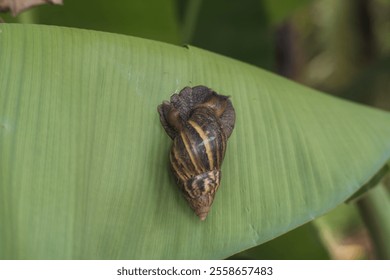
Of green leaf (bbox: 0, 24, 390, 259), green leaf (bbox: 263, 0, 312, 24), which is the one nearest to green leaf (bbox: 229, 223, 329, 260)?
green leaf (bbox: 0, 24, 390, 259)

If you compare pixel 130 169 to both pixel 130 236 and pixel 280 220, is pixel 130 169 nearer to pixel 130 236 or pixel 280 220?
pixel 130 236

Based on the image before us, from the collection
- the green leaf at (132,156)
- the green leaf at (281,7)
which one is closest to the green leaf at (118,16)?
the green leaf at (132,156)

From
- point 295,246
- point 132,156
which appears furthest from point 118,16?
point 295,246

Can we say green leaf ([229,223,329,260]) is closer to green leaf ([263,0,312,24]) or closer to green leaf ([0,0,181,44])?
green leaf ([0,0,181,44])

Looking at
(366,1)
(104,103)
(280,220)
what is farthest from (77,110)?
(366,1)

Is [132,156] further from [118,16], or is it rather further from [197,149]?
[118,16]

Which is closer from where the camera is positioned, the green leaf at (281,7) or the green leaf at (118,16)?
the green leaf at (118,16)

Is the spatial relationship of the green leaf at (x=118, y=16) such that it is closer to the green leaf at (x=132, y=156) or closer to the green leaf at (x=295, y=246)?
the green leaf at (x=132, y=156)
